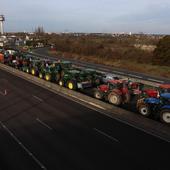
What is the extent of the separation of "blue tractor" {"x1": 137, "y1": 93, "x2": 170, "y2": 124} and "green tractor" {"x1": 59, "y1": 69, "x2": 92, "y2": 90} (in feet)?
32.8

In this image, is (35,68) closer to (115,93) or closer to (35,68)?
(35,68)

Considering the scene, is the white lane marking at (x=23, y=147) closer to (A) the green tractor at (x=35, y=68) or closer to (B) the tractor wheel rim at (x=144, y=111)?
(B) the tractor wheel rim at (x=144, y=111)

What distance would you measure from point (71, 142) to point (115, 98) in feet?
28.3

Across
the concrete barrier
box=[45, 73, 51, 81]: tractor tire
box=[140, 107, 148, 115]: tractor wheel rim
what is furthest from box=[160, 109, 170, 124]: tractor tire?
box=[45, 73, 51, 81]: tractor tire

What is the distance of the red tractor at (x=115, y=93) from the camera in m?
23.7

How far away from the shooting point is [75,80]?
30484mm

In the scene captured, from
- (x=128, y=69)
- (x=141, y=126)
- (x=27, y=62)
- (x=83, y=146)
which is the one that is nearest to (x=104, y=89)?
(x=141, y=126)

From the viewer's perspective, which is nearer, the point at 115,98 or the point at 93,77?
the point at 115,98

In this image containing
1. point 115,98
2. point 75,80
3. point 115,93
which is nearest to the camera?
point 115,98

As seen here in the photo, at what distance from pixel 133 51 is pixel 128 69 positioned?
16.8m

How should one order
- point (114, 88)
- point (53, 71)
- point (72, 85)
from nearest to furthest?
point (114, 88)
point (72, 85)
point (53, 71)

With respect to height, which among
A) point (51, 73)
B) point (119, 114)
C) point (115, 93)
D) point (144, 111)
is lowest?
point (51, 73)

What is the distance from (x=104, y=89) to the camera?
25641 millimetres

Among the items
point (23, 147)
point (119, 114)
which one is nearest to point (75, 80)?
point (119, 114)
